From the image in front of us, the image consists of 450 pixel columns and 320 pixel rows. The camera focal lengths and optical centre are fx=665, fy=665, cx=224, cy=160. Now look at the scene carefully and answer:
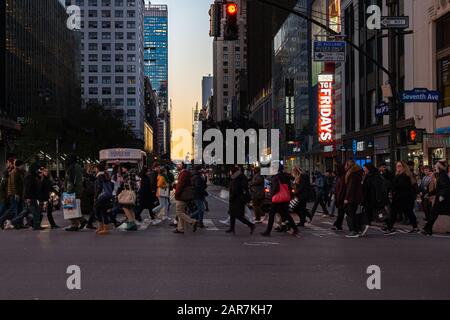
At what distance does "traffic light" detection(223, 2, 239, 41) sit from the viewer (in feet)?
51.6

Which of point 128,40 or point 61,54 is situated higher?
point 128,40

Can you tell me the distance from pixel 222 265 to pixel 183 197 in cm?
663

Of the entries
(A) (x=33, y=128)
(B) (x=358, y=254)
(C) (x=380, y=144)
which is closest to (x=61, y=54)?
(A) (x=33, y=128)

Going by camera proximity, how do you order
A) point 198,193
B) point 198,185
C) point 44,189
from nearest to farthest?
point 44,189 → point 198,193 → point 198,185

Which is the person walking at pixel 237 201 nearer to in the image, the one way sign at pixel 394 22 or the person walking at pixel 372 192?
the person walking at pixel 372 192

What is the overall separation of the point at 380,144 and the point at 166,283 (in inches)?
1300

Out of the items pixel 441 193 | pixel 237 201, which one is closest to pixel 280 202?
pixel 237 201

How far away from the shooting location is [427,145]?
108 ft

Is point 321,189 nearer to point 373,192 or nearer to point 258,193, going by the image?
point 258,193

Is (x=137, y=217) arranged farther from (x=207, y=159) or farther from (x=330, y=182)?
(x=207, y=159)

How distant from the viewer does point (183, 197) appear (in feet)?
Result: 56.6

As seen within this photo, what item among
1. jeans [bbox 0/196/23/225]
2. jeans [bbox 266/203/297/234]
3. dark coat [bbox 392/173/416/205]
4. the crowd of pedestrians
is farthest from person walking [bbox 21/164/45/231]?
Answer: dark coat [bbox 392/173/416/205]

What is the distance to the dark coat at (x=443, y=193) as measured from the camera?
15.7m

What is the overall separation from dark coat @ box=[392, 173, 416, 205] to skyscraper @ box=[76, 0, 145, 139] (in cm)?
16679
